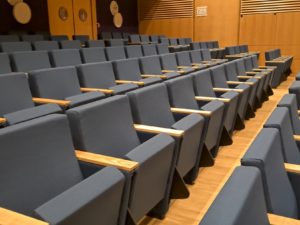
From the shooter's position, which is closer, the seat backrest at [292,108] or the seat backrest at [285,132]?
the seat backrest at [285,132]

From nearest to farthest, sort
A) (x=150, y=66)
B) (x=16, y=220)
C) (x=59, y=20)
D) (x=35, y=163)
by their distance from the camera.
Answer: (x=16, y=220) < (x=35, y=163) < (x=150, y=66) < (x=59, y=20)

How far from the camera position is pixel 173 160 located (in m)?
0.99

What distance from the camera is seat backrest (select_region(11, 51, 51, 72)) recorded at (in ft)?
5.80

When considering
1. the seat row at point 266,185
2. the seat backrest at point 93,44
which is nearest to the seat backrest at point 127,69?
the seat backrest at point 93,44

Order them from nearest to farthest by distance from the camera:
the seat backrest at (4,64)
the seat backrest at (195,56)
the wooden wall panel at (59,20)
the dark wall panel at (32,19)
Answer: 1. the seat backrest at (4,64)
2. the seat backrest at (195,56)
3. the dark wall panel at (32,19)
4. the wooden wall panel at (59,20)

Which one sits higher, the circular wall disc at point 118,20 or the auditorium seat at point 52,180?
the circular wall disc at point 118,20

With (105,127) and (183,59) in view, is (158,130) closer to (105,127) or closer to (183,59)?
(105,127)

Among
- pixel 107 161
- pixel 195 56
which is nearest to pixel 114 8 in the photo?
pixel 195 56

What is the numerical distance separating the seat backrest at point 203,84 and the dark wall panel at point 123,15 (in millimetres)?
3916

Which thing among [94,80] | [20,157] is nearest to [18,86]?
[94,80]

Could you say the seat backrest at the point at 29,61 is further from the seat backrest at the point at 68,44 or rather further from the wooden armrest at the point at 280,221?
the wooden armrest at the point at 280,221

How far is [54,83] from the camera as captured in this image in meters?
1.48

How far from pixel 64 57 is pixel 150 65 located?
23.0 inches

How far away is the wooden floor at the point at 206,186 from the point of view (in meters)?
1.06
